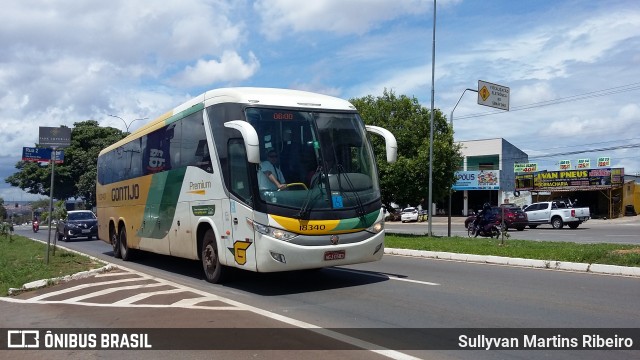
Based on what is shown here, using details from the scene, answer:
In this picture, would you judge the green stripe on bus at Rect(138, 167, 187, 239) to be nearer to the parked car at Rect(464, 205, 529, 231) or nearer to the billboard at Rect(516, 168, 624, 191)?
the parked car at Rect(464, 205, 529, 231)

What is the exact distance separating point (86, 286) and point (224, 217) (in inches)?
134

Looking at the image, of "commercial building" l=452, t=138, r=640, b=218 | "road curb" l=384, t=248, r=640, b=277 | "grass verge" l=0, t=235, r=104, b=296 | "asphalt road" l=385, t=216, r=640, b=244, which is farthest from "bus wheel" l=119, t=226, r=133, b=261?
"commercial building" l=452, t=138, r=640, b=218

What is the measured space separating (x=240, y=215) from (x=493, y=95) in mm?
17069

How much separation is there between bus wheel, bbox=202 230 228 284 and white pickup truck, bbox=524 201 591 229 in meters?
29.9

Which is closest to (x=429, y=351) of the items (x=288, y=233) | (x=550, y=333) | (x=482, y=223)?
(x=550, y=333)

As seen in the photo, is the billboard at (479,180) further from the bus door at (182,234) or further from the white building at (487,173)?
Result: the bus door at (182,234)

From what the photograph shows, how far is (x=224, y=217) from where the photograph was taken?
397 inches

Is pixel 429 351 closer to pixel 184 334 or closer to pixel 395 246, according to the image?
pixel 184 334

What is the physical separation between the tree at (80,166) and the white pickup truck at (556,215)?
33565mm

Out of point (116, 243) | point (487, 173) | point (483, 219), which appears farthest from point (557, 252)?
point (487, 173)

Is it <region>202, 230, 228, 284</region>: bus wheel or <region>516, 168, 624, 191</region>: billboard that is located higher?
<region>516, 168, 624, 191</region>: billboard

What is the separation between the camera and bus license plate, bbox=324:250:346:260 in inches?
368

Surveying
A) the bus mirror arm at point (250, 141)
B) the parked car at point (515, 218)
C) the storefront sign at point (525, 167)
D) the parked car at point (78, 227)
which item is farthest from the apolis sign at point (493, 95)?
the storefront sign at point (525, 167)

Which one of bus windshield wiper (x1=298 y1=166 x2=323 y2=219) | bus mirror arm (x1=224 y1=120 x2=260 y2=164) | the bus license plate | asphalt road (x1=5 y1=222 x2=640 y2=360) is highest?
bus mirror arm (x1=224 y1=120 x2=260 y2=164)
